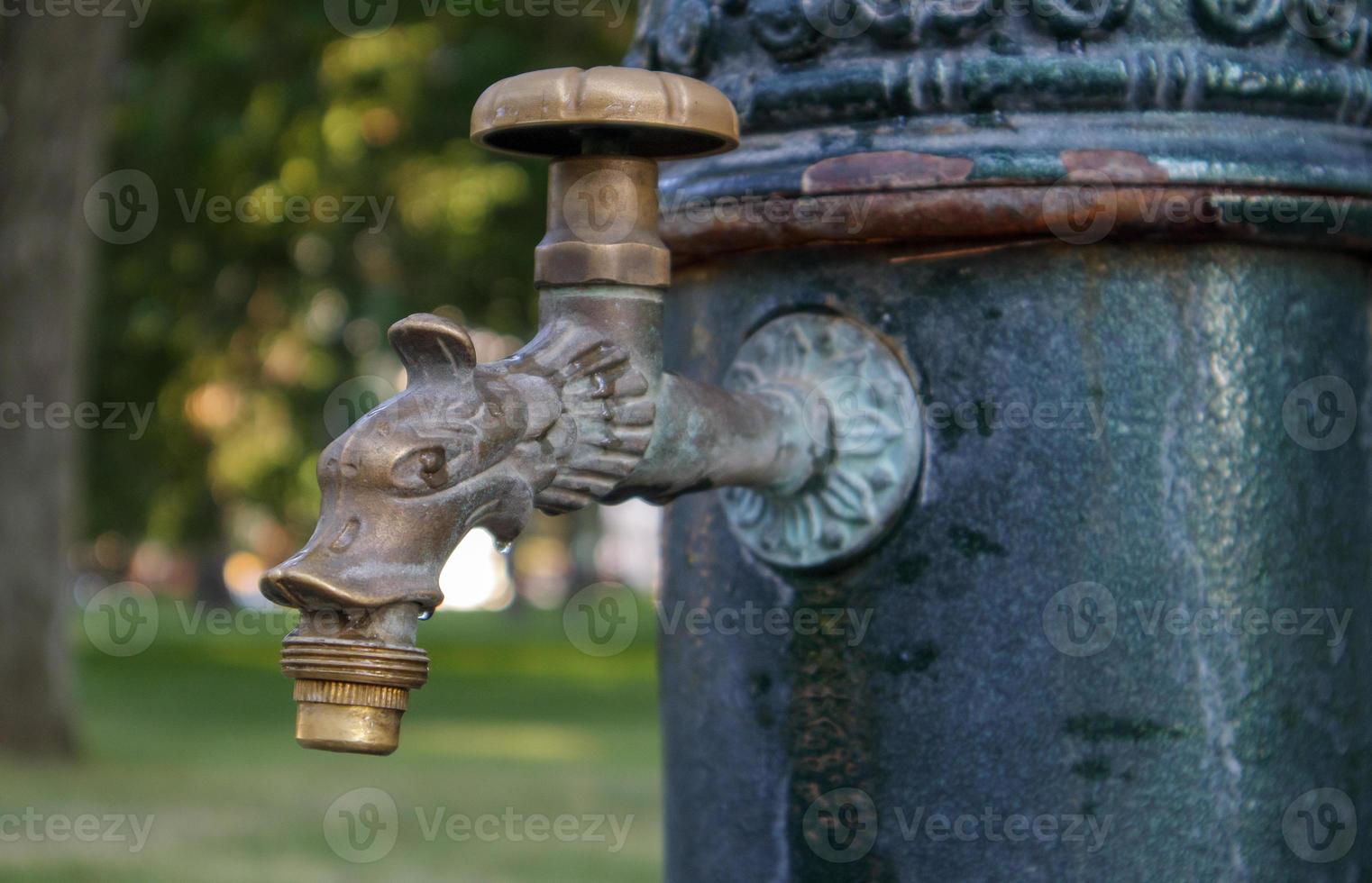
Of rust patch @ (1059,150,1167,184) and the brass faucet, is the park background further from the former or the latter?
rust patch @ (1059,150,1167,184)

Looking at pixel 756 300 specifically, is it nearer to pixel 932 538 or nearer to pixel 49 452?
pixel 932 538

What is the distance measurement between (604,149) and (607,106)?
109 millimetres

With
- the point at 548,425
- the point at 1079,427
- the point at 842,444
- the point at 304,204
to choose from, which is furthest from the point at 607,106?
the point at 304,204

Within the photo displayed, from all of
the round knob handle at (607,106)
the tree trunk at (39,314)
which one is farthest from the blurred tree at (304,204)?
the round knob handle at (607,106)

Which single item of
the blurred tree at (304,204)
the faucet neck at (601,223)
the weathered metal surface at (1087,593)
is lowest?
the weathered metal surface at (1087,593)

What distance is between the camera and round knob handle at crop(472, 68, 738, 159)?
4.46 ft

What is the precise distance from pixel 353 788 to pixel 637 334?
21.6 ft

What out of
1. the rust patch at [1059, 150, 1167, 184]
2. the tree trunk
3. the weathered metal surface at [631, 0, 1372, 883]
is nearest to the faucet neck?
the weathered metal surface at [631, 0, 1372, 883]

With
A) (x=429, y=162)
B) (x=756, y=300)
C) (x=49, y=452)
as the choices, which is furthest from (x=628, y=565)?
(x=756, y=300)

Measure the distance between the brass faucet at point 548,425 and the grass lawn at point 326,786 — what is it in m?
4.20

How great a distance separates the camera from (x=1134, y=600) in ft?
5.03

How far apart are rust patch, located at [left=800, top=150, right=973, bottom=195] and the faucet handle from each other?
122 mm

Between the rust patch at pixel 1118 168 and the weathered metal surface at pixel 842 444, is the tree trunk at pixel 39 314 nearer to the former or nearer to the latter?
the weathered metal surface at pixel 842 444

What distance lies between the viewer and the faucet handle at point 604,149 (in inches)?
53.9
